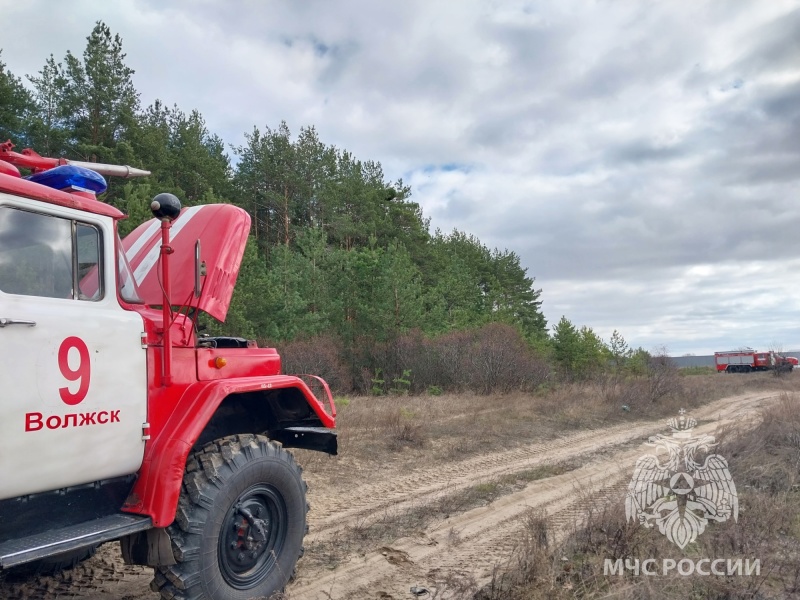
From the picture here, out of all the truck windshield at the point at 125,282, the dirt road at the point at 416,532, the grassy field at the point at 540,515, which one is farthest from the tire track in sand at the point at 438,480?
the truck windshield at the point at 125,282

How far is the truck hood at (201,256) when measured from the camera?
4.23m

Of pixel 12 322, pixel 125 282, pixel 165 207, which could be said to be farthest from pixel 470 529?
pixel 12 322

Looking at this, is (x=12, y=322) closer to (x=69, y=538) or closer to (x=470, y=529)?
(x=69, y=538)

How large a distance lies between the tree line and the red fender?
409 inches

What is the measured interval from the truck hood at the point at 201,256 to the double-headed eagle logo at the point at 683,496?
12.8 feet

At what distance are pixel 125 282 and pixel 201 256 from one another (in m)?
0.77

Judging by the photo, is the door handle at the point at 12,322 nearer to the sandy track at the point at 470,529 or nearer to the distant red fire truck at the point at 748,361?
the sandy track at the point at 470,529

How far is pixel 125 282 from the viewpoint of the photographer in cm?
371

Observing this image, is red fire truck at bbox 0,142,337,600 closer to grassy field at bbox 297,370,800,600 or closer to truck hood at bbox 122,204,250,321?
truck hood at bbox 122,204,250,321

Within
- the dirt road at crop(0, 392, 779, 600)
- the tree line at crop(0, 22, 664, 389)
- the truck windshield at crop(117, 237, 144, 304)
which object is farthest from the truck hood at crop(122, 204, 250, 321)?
the tree line at crop(0, 22, 664, 389)

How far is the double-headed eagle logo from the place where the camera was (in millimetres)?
5426

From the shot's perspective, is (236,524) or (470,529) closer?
(236,524)

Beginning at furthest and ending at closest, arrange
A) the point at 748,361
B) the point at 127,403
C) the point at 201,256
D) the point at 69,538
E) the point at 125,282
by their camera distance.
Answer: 1. the point at 748,361
2. the point at 201,256
3. the point at 125,282
4. the point at 127,403
5. the point at 69,538

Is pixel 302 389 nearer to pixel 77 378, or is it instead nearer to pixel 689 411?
pixel 77 378
